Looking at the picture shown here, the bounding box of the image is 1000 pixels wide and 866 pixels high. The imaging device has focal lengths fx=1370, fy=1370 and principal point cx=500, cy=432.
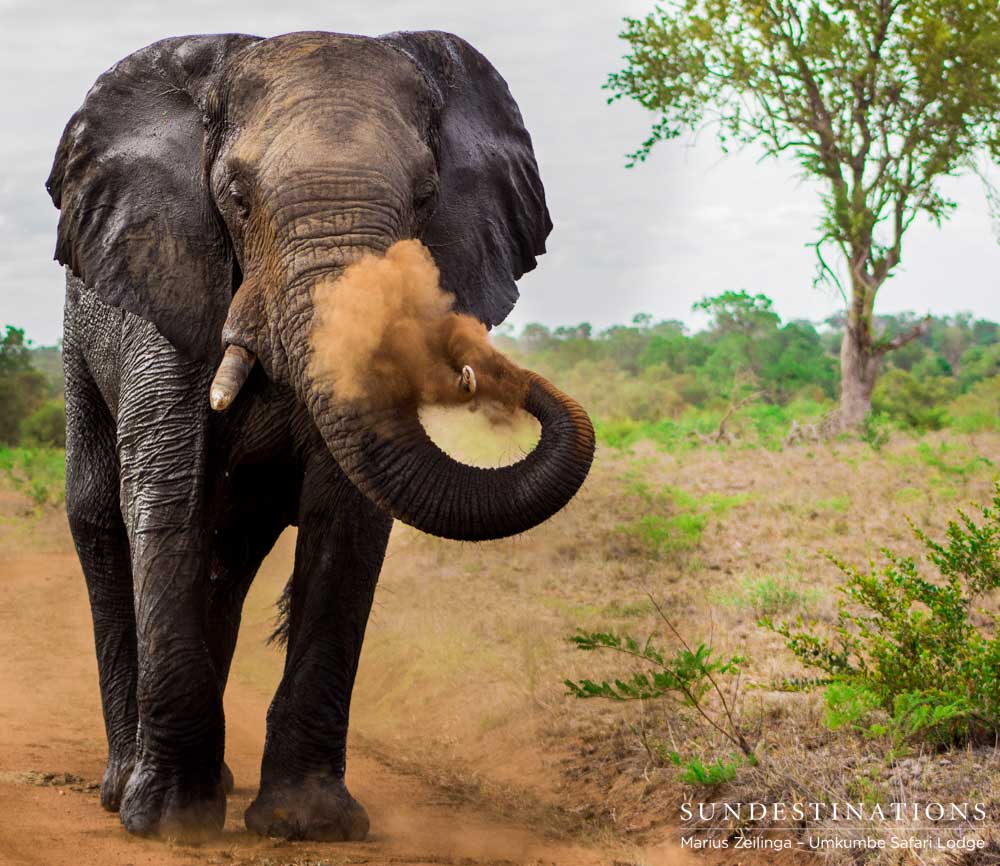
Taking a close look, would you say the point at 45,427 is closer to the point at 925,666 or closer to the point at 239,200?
the point at 239,200

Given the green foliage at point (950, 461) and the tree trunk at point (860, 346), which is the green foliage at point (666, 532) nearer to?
the green foliage at point (950, 461)

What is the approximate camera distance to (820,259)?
67.6 ft

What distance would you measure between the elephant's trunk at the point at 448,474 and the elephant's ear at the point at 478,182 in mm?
872

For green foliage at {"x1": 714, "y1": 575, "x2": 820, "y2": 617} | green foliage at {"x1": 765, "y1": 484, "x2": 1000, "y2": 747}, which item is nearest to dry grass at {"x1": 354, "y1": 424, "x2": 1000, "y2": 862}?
green foliage at {"x1": 714, "y1": 575, "x2": 820, "y2": 617}

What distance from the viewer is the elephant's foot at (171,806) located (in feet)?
15.4

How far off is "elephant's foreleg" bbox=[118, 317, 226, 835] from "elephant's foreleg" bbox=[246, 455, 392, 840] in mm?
254

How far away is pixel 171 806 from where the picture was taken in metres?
4.68

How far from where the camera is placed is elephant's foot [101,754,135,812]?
5309mm

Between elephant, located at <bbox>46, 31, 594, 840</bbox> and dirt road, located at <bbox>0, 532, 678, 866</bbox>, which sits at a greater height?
elephant, located at <bbox>46, 31, 594, 840</bbox>

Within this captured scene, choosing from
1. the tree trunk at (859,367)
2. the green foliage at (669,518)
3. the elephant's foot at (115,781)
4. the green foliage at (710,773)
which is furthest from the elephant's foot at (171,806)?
the tree trunk at (859,367)

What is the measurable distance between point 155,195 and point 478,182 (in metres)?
1.14

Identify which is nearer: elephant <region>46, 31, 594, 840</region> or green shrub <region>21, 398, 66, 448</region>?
elephant <region>46, 31, 594, 840</region>

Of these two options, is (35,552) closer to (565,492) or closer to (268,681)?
(268,681)

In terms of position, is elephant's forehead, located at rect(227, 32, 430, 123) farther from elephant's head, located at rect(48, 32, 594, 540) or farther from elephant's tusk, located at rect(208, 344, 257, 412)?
elephant's tusk, located at rect(208, 344, 257, 412)
